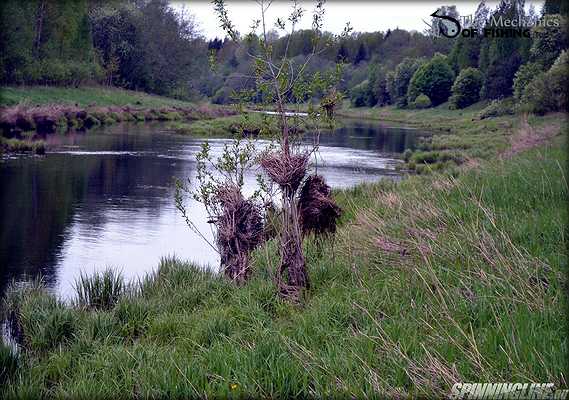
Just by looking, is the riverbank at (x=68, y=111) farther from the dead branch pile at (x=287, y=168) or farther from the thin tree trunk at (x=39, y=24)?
the dead branch pile at (x=287, y=168)

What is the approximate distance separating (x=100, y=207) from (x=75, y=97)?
3792 cm

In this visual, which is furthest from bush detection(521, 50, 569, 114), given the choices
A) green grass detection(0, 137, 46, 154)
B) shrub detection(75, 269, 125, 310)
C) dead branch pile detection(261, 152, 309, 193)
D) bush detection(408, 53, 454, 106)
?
bush detection(408, 53, 454, 106)

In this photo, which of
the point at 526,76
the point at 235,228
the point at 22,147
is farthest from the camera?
the point at 526,76

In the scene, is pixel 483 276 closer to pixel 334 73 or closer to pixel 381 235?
pixel 381 235

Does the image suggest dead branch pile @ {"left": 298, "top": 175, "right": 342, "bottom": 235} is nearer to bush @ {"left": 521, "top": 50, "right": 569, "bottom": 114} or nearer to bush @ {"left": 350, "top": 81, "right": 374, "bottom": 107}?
bush @ {"left": 521, "top": 50, "right": 569, "bottom": 114}

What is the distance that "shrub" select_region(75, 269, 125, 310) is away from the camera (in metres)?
8.34

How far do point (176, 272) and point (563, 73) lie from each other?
76.8 feet

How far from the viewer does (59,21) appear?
2110 inches

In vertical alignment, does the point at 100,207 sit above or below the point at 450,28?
below

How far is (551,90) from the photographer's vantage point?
27.8 m

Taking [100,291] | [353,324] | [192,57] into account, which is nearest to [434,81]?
[192,57]

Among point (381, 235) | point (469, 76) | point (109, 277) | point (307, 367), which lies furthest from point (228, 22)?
point (469, 76)

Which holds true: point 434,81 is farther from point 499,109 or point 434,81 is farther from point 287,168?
point 287,168

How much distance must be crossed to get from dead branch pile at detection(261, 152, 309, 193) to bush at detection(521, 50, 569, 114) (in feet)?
71.5
